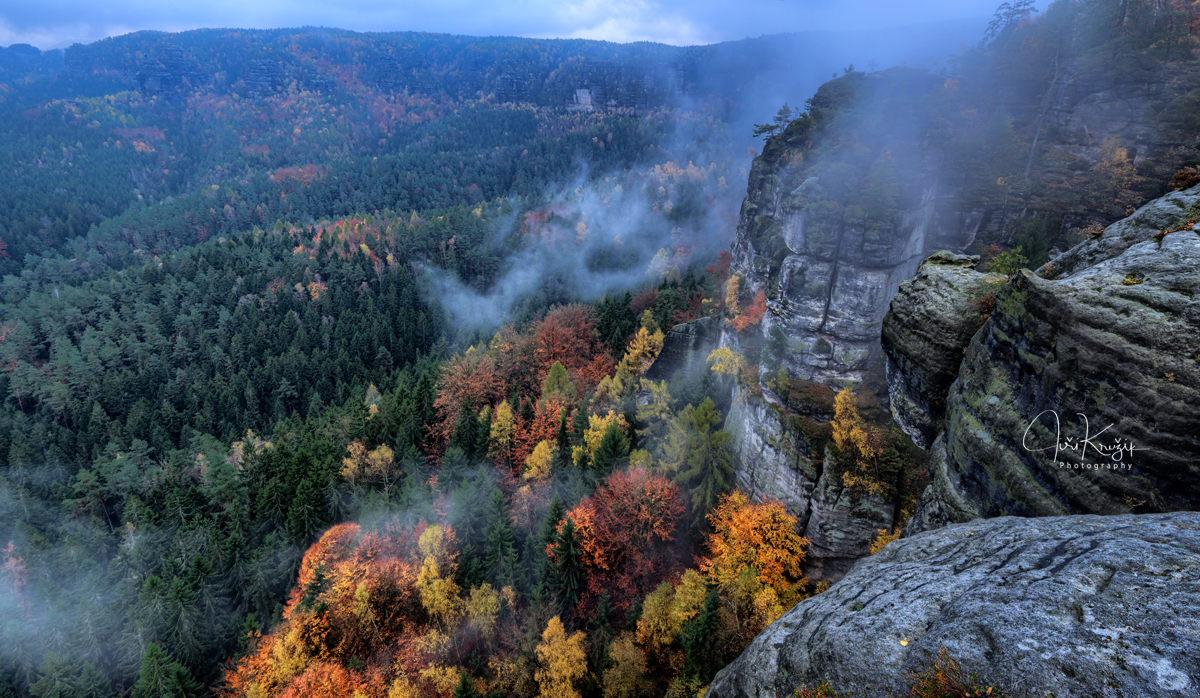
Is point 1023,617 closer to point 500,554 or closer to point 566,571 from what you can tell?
point 566,571

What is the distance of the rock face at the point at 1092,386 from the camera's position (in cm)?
1050

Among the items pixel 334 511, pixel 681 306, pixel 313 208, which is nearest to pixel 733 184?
pixel 681 306

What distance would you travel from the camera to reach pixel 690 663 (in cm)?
2820

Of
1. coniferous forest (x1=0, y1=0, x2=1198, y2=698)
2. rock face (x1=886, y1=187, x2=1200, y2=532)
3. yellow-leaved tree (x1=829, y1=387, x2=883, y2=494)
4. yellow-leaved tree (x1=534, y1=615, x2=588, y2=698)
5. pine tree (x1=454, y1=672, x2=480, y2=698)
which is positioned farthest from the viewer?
coniferous forest (x1=0, y1=0, x2=1198, y2=698)

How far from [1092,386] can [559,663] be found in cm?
3198

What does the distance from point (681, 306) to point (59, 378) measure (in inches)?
4236

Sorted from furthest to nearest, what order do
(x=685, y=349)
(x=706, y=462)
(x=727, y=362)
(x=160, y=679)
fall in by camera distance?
(x=685, y=349)
(x=727, y=362)
(x=706, y=462)
(x=160, y=679)

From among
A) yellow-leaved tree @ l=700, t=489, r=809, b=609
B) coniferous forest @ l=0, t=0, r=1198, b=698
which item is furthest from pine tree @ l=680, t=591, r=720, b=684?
yellow-leaved tree @ l=700, t=489, r=809, b=609

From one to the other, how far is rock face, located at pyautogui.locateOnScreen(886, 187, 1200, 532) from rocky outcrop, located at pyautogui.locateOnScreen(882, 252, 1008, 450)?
1.72m

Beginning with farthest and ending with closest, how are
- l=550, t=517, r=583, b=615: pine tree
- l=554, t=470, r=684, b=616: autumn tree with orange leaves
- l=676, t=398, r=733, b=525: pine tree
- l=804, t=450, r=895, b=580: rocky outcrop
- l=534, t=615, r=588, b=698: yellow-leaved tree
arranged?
l=676, t=398, r=733, b=525: pine tree
l=554, t=470, r=684, b=616: autumn tree with orange leaves
l=550, t=517, r=583, b=615: pine tree
l=534, t=615, r=588, b=698: yellow-leaved tree
l=804, t=450, r=895, b=580: rocky outcrop

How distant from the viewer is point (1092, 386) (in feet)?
38.5

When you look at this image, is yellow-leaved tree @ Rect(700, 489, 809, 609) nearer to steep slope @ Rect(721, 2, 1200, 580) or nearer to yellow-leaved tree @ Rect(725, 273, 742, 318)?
steep slope @ Rect(721, 2, 1200, 580)

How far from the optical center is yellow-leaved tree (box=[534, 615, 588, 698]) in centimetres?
3128

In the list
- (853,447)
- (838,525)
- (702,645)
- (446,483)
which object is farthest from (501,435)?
(853,447)
